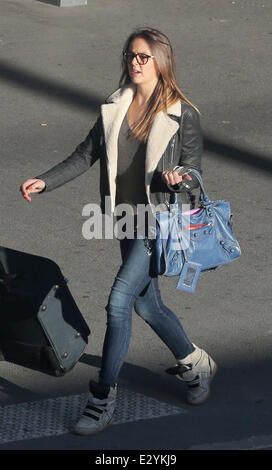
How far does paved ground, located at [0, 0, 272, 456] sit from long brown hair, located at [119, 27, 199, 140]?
1.40 m

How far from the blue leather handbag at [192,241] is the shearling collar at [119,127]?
7.2 inches

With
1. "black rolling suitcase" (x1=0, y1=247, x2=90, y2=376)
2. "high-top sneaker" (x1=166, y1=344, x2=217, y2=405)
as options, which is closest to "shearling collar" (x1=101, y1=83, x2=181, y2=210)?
"black rolling suitcase" (x1=0, y1=247, x2=90, y2=376)

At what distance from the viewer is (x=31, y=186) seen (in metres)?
5.19

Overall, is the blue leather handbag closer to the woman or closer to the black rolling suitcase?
the woman

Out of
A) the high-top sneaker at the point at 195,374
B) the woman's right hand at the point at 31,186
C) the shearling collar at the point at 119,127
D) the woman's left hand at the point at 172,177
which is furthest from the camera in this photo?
the high-top sneaker at the point at 195,374

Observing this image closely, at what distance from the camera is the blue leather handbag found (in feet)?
16.5

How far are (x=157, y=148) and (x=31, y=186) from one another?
0.66 m

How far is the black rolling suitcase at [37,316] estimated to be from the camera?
5.04 metres

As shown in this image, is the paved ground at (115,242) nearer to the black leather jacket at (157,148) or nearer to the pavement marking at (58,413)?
the pavement marking at (58,413)

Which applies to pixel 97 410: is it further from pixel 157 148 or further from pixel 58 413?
pixel 157 148

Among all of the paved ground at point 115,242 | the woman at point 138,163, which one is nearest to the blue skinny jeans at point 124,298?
→ the woman at point 138,163

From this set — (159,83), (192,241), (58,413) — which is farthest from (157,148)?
(58,413)
